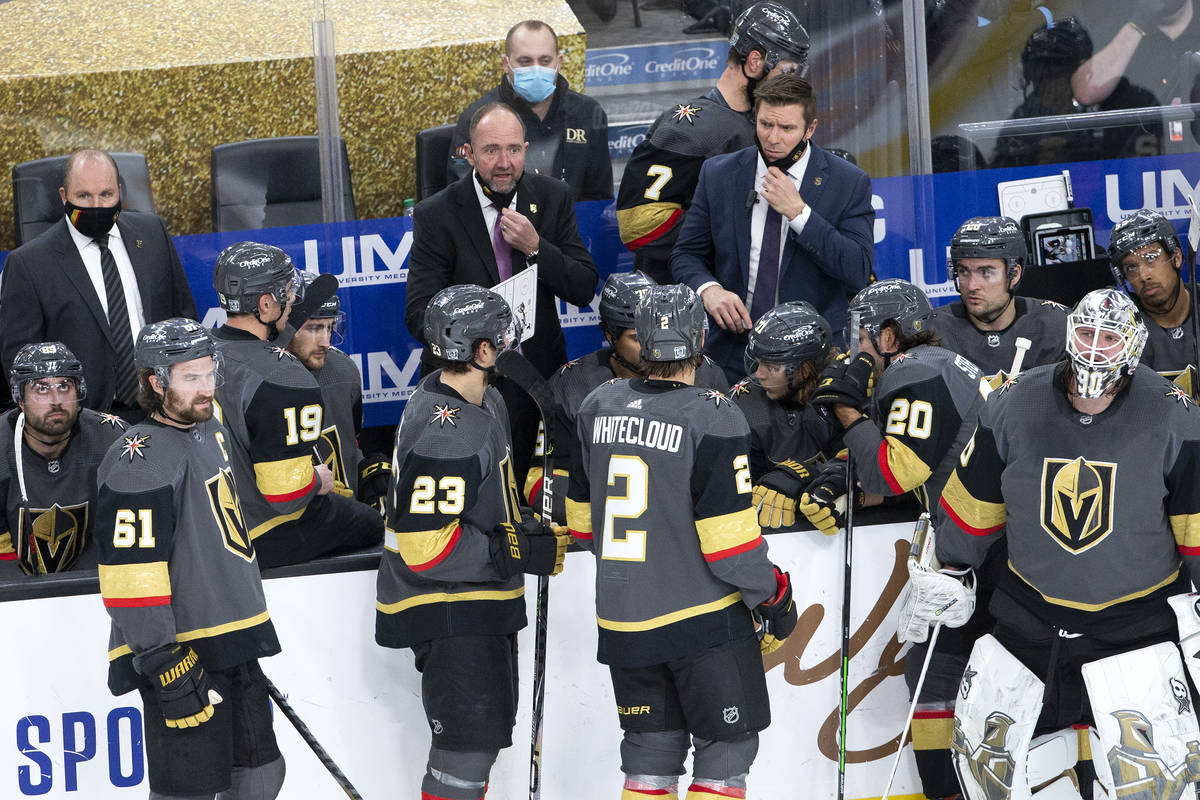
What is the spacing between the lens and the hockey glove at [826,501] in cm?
413

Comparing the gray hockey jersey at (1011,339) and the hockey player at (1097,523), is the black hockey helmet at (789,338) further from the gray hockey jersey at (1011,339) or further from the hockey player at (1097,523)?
the hockey player at (1097,523)

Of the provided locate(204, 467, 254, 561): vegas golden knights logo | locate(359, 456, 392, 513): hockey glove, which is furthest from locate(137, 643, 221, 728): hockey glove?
locate(359, 456, 392, 513): hockey glove

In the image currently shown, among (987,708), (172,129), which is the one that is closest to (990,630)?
(987,708)

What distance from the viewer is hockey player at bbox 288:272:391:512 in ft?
15.6

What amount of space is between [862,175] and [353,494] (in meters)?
1.95

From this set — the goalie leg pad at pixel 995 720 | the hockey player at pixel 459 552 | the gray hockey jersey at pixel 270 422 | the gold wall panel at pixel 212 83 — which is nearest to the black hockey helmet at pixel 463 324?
the hockey player at pixel 459 552

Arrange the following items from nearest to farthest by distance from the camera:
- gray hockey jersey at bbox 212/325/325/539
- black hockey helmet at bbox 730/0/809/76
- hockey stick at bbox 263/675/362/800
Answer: hockey stick at bbox 263/675/362/800, gray hockey jersey at bbox 212/325/325/539, black hockey helmet at bbox 730/0/809/76

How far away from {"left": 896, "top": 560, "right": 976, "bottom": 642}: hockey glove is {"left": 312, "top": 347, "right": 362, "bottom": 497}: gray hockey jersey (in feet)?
6.00

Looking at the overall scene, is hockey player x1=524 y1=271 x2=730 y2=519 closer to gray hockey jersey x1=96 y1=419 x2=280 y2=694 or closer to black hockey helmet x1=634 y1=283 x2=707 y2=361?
black hockey helmet x1=634 y1=283 x2=707 y2=361

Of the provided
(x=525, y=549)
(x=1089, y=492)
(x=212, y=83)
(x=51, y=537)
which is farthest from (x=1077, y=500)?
(x=212, y=83)

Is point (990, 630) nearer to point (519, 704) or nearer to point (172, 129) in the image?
point (519, 704)

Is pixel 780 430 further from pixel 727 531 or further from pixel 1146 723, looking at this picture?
pixel 1146 723

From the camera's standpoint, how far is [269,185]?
559 centimetres

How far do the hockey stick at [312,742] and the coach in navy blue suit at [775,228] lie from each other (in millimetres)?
1797
